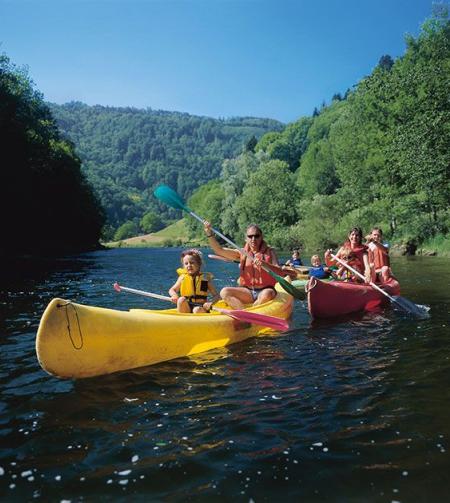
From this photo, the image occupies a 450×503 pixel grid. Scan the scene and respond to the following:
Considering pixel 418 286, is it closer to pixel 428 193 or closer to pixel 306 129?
pixel 428 193

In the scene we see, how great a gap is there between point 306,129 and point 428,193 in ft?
270

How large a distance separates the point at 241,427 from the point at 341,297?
527cm

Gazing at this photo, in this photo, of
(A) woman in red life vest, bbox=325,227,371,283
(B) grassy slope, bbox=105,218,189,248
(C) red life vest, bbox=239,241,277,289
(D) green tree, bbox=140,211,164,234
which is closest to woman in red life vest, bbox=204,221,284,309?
(C) red life vest, bbox=239,241,277,289

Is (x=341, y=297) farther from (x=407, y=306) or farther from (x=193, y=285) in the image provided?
(x=193, y=285)

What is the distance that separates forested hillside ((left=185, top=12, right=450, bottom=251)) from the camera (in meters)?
24.2

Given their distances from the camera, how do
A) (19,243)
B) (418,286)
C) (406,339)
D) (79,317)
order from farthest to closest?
(19,243) → (418,286) → (406,339) → (79,317)

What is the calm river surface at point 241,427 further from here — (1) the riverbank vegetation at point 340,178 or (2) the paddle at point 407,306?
(1) the riverbank vegetation at point 340,178

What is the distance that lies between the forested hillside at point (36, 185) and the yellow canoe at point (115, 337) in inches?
951

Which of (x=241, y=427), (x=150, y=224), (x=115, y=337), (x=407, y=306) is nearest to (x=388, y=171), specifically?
(x=407, y=306)

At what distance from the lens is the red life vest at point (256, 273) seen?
7.55 m

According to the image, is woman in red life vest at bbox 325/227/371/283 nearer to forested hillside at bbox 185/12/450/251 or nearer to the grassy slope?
forested hillside at bbox 185/12/450/251

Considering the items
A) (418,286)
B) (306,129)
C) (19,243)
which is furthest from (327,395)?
(306,129)

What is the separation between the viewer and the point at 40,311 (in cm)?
910

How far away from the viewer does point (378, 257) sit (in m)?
9.92
